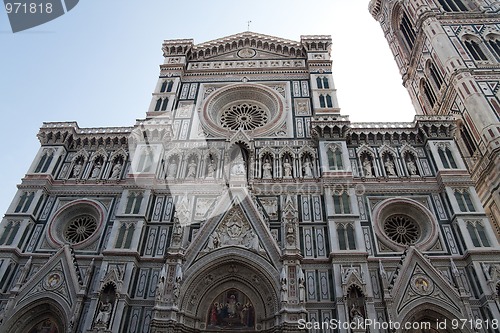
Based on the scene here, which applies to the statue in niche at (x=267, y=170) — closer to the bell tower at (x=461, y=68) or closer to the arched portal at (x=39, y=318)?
the arched portal at (x=39, y=318)

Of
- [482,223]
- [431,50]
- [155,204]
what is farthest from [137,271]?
[431,50]

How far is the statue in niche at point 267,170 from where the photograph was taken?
63.7 ft

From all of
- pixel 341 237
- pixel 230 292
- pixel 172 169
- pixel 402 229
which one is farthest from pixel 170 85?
pixel 402 229

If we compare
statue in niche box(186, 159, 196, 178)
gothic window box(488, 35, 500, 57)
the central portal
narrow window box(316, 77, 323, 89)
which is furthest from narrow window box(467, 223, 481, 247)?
gothic window box(488, 35, 500, 57)

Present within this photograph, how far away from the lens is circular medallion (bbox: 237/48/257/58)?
26.2m

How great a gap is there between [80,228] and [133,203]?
9.57 feet

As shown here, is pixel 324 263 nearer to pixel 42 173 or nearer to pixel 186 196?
pixel 186 196

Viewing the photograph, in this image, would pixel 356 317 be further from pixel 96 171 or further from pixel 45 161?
pixel 45 161

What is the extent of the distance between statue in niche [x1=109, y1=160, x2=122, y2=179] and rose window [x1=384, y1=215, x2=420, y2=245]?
1311 centimetres

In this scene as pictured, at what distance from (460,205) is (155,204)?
44.7 ft

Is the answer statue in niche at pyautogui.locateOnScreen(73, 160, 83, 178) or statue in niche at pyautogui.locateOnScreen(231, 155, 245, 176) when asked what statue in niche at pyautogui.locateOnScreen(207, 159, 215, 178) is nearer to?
statue in niche at pyautogui.locateOnScreen(231, 155, 245, 176)

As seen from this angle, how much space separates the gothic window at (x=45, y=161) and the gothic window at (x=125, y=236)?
6.00m

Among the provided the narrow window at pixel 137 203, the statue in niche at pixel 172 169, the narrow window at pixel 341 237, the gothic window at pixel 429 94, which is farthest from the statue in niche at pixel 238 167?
the gothic window at pixel 429 94

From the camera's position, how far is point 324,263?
16.2 m
